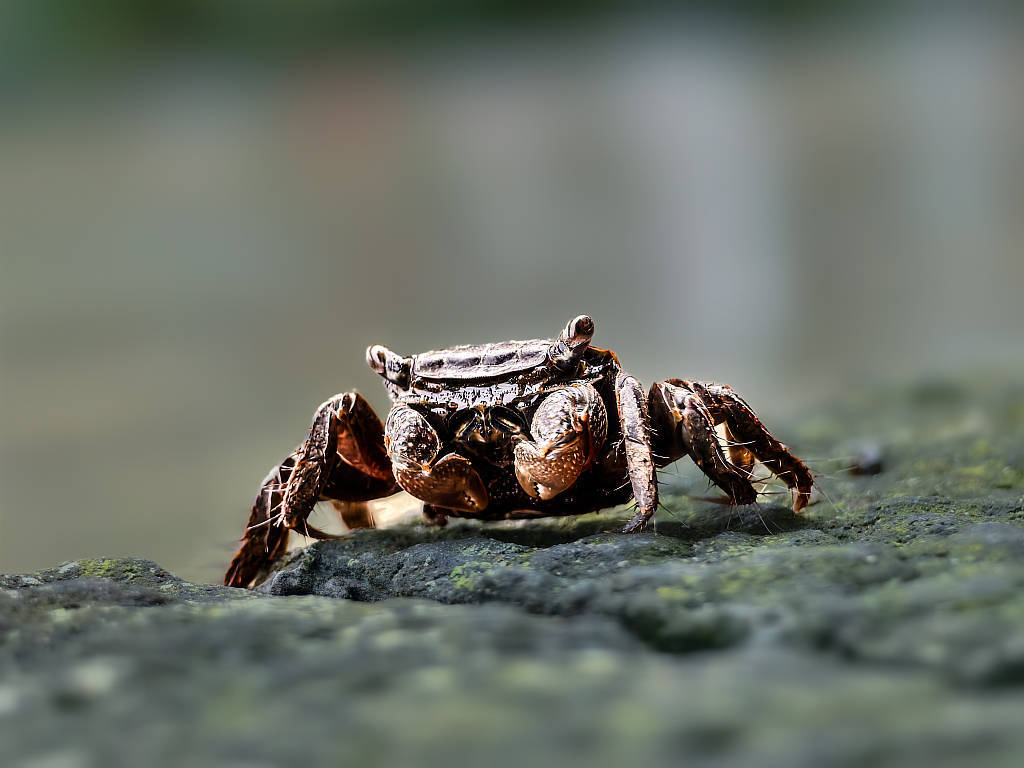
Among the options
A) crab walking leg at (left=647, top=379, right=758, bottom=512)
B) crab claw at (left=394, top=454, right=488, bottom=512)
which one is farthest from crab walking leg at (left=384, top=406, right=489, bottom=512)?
crab walking leg at (left=647, top=379, right=758, bottom=512)

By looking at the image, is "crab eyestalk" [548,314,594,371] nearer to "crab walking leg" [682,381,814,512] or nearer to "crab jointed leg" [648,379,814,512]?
"crab jointed leg" [648,379,814,512]

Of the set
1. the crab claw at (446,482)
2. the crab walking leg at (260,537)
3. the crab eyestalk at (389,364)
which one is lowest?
the crab walking leg at (260,537)

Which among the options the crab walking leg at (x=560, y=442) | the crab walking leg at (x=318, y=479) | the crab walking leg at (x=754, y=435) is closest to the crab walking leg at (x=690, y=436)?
the crab walking leg at (x=754, y=435)

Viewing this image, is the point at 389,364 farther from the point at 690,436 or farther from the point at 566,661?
the point at 566,661

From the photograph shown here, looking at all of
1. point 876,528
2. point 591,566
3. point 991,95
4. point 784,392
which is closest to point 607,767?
point 591,566

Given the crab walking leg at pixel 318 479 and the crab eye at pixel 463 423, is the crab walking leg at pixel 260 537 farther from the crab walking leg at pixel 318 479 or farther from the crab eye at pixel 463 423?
the crab eye at pixel 463 423

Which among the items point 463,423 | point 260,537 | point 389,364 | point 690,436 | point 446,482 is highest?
point 389,364

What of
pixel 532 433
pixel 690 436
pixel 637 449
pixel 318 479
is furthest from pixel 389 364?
pixel 690 436
